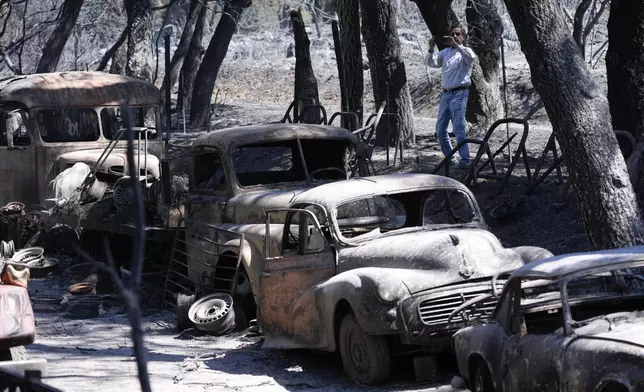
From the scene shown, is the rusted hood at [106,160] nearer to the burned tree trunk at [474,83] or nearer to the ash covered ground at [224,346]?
the ash covered ground at [224,346]

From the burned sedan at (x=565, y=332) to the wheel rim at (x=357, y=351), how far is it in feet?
3.24

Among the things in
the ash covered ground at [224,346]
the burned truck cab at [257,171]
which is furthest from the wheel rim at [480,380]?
the burned truck cab at [257,171]

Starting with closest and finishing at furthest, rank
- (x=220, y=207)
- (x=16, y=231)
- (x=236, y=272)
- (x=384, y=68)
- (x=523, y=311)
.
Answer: (x=523, y=311), (x=236, y=272), (x=220, y=207), (x=16, y=231), (x=384, y=68)

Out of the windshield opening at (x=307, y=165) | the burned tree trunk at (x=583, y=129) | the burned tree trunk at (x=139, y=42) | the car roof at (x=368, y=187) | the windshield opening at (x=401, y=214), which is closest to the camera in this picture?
the burned tree trunk at (x=583, y=129)

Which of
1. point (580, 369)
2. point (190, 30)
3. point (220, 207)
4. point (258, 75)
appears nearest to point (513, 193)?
point (220, 207)

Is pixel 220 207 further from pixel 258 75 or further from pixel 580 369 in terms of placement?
pixel 258 75

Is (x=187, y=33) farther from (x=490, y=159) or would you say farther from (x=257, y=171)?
(x=257, y=171)

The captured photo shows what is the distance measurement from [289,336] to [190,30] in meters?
24.0

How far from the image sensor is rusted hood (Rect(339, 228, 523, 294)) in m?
8.18

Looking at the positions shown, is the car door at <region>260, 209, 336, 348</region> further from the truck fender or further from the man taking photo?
the man taking photo

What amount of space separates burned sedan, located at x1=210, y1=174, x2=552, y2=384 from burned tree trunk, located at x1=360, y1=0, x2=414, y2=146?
741 cm

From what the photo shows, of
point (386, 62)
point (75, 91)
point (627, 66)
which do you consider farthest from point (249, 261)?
point (386, 62)

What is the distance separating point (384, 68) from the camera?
17922 mm

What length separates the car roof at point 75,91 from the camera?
15555 millimetres
